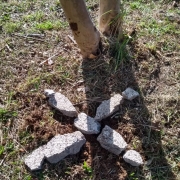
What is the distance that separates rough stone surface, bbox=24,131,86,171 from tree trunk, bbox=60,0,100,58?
0.83 m

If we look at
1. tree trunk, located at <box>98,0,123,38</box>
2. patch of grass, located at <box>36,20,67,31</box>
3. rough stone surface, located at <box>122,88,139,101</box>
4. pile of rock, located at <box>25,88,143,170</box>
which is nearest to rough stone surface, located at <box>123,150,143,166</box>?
pile of rock, located at <box>25,88,143,170</box>

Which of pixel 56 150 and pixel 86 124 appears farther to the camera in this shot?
pixel 86 124

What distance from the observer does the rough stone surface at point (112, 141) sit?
7.02 feet

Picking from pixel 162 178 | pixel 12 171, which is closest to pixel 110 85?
pixel 162 178

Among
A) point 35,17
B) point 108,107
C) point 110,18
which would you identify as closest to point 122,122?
point 108,107

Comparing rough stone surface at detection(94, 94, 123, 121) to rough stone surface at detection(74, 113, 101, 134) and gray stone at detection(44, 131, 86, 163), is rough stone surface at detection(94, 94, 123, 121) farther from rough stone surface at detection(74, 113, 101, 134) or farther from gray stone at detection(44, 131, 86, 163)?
gray stone at detection(44, 131, 86, 163)

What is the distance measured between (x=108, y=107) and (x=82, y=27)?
2.31 feet

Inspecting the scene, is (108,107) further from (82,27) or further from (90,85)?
(82,27)

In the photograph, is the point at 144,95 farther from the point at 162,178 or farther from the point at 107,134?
the point at 162,178

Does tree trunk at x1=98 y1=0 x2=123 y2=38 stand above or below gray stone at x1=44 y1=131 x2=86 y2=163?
above

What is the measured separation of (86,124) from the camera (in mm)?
2248

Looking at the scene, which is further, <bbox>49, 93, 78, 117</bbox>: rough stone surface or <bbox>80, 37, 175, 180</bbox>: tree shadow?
<bbox>49, 93, 78, 117</bbox>: rough stone surface

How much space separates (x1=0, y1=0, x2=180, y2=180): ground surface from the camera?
214cm

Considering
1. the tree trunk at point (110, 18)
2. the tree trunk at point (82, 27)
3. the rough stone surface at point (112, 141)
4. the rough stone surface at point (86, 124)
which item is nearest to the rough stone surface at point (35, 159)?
the rough stone surface at point (86, 124)
